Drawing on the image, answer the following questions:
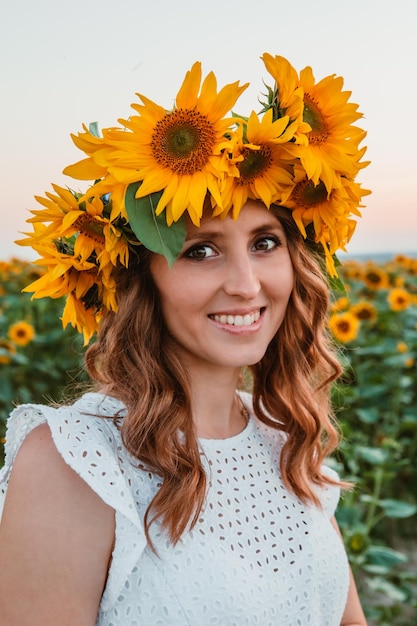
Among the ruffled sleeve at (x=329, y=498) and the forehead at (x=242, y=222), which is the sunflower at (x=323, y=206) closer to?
the forehead at (x=242, y=222)

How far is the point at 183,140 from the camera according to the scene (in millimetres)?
1653

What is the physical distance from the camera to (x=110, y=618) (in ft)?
5.39

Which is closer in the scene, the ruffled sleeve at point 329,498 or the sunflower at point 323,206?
the sunflower at point 323,206

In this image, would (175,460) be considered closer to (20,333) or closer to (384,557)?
(384,557)

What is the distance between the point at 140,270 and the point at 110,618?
770mm

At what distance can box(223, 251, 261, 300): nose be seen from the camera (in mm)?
1778

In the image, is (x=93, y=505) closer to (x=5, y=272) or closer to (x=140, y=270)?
(x=140, y=270)

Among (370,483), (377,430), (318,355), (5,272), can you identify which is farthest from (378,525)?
(5,272)

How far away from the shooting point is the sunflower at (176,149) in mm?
1638

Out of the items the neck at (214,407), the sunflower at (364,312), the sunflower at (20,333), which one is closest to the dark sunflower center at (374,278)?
the sunflower at (364,312)

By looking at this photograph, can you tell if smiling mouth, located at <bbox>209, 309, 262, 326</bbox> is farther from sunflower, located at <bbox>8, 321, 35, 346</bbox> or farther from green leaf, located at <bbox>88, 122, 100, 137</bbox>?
sunflower, located at <bbox>8, 321, 35, 346</bbox>

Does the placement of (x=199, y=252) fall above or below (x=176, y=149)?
below

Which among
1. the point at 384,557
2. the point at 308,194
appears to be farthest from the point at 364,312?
the point at 308,194

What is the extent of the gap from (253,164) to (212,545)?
0.84 metres
